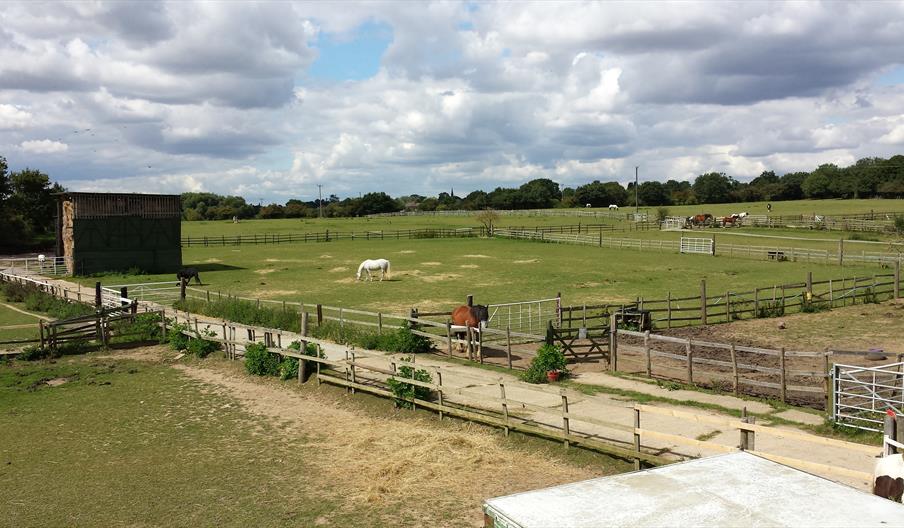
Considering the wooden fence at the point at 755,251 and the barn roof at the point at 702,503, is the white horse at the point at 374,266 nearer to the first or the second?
the wooden fence at the point at 755,251

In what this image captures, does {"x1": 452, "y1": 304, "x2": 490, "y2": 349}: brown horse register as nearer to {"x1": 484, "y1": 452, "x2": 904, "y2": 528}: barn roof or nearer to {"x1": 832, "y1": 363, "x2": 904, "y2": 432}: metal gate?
{"x1": 832, "y1": 363, "x2": 904, "y2": 432}: metal gate

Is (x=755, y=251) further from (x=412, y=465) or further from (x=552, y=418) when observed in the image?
(x=412, y=465)

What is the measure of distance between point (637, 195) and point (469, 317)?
11830 cm

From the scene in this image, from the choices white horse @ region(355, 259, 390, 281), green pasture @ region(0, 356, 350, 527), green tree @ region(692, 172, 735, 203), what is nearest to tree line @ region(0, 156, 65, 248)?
white horse @ region(355, 259, 390, 281)

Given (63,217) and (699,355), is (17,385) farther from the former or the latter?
(63,217)

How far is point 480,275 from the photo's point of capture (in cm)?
4250

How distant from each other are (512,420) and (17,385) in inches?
566

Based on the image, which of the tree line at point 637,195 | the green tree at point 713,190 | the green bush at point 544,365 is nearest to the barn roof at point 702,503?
the green bush at point 544,365

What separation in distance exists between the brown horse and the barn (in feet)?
113

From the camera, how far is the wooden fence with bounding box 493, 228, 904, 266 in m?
45.4

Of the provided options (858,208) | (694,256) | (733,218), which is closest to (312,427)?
(694,256)

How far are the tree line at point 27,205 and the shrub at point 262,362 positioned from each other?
67.8 m

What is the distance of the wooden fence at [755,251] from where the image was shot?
45.4 m

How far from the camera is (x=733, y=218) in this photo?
83312mm
